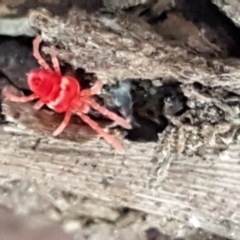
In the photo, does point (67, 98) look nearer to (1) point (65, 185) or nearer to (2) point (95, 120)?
(2) point (95, 120)

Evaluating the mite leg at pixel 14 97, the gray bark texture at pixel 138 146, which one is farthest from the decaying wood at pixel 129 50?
the mite leg at pixel 14 97

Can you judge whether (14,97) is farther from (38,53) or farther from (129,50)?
(129,50)

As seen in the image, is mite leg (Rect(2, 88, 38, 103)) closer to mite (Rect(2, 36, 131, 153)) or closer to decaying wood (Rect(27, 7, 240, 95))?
mite (Rect(2, 36, 131, 153))

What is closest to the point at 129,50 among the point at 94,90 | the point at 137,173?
the point at 94,90

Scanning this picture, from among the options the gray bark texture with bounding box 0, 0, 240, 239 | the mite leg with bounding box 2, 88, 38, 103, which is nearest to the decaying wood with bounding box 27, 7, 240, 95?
the gray bark texture with bounding box 0, 0, 240, 239

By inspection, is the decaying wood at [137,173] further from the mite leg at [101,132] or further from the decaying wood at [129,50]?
the decaying wood at [129,50]

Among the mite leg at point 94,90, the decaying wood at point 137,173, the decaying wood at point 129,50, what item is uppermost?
the decaying wood at point 129,50

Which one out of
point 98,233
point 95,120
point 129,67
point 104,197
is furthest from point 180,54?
point 98,233
